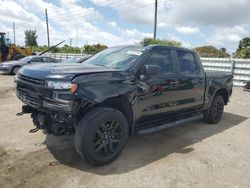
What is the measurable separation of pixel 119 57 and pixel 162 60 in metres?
0.81

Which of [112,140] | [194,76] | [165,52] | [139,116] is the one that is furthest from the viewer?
[194,76]

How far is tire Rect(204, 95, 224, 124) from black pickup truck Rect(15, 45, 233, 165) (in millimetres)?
1064

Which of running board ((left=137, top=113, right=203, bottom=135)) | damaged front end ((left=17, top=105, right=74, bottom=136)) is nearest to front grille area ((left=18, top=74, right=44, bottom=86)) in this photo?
damaged front end ((left=17, top=105, right=74, bottom=136))

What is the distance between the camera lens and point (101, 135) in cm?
402

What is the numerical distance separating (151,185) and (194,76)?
2874 millimetres

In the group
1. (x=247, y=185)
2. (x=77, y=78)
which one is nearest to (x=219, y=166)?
(x=247, y=185)

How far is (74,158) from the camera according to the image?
4316mm

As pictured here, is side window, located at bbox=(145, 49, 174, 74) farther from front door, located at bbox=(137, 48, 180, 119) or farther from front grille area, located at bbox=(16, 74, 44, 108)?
front grille area, located at bbox=(16, 74, 44, 108)

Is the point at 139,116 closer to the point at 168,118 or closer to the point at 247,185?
the point at 168,118

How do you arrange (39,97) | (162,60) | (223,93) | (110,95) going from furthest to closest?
(223,93) → (162,60) → (110,95) → (39,97)

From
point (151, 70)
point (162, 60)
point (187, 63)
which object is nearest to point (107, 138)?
point (151, 70)

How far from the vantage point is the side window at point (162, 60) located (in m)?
4.85

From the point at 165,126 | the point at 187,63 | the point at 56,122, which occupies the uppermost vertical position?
the point at 187,63

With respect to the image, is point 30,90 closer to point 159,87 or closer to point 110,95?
point 110,95
